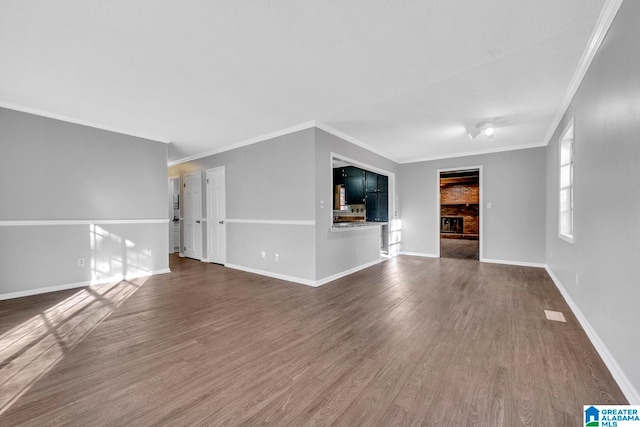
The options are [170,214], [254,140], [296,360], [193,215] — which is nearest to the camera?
[296,360]

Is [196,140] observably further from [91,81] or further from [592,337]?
[592,337]

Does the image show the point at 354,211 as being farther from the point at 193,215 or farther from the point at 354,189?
the point at 193,215

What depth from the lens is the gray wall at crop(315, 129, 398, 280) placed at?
4.11 m

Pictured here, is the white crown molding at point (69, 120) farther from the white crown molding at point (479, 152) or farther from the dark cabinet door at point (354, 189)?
the white crown molding at point (479, 152)

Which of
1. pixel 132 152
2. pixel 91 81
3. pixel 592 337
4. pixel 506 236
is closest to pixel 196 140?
pixel 132 152

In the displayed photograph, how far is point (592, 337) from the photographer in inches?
88.8

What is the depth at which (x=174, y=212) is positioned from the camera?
7.44 metres

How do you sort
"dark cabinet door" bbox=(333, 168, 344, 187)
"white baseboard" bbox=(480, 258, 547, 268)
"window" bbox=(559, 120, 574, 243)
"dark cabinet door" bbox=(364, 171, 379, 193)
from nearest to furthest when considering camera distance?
"window" bbox=(559, 120, 574, 243) < "white baseboard" bbox=(480, 258, 547, 268) < "dark cabinet door" bbox=(364, 171, 379, 193) < "dark cabinet door" bbox=(333, 168, 344, 187)

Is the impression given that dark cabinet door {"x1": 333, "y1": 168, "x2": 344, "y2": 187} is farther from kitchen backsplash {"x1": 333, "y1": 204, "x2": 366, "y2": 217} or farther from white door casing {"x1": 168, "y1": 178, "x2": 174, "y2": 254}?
white door casing {"x1": 168, "y1": 178, "x2": 174, "y2": 254}

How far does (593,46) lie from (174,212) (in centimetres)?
849

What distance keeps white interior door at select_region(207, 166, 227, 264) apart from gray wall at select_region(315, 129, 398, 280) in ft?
8.25

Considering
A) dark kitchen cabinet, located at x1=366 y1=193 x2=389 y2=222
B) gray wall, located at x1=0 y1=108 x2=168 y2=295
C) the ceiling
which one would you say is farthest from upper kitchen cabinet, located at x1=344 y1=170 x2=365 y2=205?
gray wall, located at x1=0 y1=108 x2=168 y2=295

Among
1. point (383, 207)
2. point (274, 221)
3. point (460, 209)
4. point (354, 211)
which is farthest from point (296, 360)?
point (460, 209)

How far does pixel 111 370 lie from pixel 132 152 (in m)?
3.95
